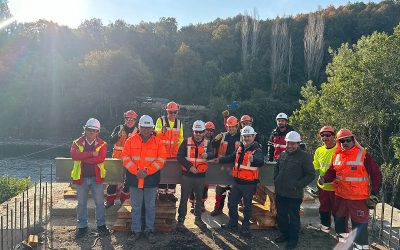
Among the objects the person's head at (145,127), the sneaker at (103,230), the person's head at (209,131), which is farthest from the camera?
the person's head at (209,131)

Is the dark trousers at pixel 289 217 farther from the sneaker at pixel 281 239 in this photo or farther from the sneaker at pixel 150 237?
the sneaker at pixel 150 237

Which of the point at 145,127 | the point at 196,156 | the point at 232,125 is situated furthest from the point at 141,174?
the point at 232,125

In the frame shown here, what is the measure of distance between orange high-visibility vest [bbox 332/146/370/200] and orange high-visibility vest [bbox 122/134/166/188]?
282cm

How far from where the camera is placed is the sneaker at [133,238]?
5.84 m

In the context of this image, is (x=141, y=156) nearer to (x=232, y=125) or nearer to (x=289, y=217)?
(x=232, y=125)

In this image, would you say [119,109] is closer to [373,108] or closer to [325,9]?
[373,108]

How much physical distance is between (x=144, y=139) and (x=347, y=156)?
317 cm

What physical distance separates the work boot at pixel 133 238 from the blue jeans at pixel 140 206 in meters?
0.06

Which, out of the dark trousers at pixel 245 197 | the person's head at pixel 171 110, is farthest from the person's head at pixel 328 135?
the person's head at pixel 171 110

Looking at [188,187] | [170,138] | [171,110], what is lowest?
[188,187]

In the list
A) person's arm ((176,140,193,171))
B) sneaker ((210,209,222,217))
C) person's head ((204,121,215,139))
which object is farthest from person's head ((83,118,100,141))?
sneaker ((210,209,222,217))

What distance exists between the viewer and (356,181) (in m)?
5.18

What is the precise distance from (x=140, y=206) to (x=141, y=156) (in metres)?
0.84

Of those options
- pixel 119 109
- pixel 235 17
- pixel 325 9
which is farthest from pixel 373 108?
pixel 235 17
